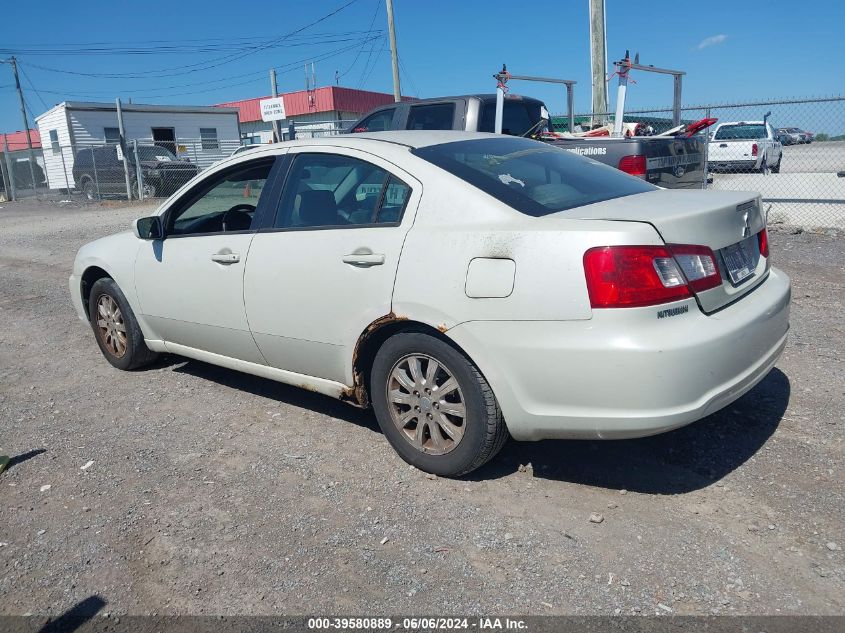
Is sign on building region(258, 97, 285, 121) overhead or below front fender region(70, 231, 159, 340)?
overhead

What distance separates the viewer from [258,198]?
14.1 feet

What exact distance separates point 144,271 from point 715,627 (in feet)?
13.1

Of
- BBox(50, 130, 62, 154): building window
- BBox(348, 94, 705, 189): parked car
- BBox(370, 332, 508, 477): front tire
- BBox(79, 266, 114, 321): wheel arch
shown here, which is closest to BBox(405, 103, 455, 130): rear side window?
BBox(348, 94, 705, 189): parked car

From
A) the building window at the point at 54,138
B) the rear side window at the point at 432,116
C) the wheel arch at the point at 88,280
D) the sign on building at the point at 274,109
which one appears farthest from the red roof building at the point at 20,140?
the wheel arch at the point at 88,280

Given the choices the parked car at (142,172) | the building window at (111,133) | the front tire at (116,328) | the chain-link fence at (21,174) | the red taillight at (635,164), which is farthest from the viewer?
the building window at (111,133)

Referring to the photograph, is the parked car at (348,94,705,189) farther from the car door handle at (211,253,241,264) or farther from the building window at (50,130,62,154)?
the building window at (50,130,62,154)

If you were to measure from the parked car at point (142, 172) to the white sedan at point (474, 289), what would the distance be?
64.9 ft

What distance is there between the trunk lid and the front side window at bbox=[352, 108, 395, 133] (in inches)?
283

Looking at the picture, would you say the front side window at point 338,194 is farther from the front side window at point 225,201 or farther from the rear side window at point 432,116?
the rear side window at point 432,116

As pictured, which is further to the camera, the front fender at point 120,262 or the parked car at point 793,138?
the parked car at point 793,138

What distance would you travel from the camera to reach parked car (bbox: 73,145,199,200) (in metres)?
23.0

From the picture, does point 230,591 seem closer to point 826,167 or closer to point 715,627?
point 715,627

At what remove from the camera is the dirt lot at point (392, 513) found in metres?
2.68

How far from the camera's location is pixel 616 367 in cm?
285
